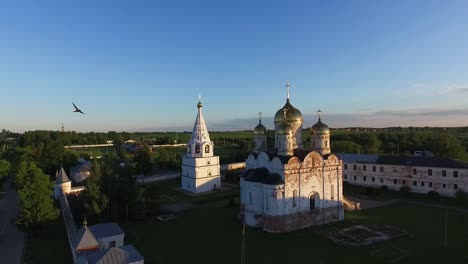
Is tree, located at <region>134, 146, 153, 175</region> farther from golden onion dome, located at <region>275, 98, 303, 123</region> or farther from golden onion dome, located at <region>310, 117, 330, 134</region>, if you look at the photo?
golden onion dome, located at <region>310, 117, 330, 134</region>

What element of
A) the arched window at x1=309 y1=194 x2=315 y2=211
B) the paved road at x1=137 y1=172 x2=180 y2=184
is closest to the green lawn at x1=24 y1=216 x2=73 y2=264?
the arched window at x1=309 y1=194 x2=315 y2=211

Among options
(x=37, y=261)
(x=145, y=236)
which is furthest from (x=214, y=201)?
Result: (x=37, y=261)

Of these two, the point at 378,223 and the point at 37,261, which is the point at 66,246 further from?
the point at 378,223

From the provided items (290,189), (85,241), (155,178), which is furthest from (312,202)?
(155,178)

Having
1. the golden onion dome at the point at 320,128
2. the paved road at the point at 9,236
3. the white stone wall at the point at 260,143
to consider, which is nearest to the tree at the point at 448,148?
the golden onion dome at the point at 320,128

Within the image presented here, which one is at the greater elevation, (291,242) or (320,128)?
(320,128)

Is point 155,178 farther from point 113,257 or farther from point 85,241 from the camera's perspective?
point 113,257

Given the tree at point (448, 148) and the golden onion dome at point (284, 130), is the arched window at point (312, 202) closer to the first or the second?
the golden onion dome at point (284, 130)
